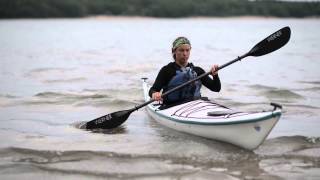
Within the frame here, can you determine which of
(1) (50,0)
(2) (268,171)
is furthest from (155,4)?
(2) (268,171)

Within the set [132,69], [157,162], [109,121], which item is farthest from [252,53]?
[132,69]

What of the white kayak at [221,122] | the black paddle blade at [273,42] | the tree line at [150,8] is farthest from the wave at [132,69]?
the tree line at [150,8]

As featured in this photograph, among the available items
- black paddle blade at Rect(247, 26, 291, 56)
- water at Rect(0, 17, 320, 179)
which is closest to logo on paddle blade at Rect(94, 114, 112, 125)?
water at Rect(0, 17, 320, 179)

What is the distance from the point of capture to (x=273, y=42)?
7.87 meters

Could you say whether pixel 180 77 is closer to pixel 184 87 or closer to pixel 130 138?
pixel 184 87

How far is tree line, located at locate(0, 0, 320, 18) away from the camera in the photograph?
266 ft

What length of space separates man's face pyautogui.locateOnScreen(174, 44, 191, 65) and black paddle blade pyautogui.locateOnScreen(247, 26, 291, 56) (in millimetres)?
1057

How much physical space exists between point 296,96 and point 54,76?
8000 millimetres

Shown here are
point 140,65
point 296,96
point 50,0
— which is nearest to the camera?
point 296,96

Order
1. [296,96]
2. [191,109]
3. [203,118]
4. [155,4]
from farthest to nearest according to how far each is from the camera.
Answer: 1. [155,4]
2. [296,96]
3. [191,109]
4. [203,118]

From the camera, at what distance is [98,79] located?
1565 cm

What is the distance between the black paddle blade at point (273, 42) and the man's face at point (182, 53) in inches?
41.6

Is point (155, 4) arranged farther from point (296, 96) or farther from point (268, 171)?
point (268, 171)

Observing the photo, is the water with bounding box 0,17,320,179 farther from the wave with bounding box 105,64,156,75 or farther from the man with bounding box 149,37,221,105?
the wave with bounding box 105,64,156,75
